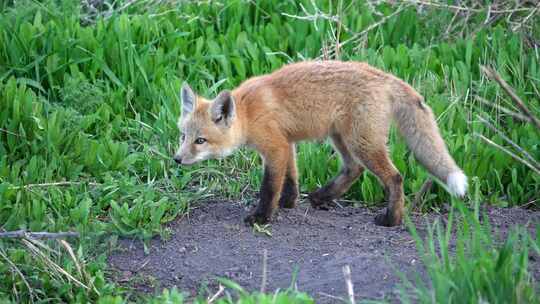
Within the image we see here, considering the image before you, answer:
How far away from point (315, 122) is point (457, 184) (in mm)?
1096

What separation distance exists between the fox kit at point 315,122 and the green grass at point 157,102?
1.35ft

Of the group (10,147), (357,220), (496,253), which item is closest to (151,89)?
(10,147)

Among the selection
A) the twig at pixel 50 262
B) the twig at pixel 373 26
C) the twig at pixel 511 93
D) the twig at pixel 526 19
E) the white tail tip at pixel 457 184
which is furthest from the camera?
the twig at pixel 373 26

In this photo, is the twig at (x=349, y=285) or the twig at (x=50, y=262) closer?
the twig at (x=349, y=285)

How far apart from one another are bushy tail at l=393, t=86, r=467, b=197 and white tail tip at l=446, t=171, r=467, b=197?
10 millimetres

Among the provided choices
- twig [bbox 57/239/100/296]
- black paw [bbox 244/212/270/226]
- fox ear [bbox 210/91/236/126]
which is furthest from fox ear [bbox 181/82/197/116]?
twig [bbox 57/239/100/296]

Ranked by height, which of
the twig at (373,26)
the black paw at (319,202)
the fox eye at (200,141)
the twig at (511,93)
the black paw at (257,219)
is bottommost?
the black paw at (319,202)

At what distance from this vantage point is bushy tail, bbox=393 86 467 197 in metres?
5.76

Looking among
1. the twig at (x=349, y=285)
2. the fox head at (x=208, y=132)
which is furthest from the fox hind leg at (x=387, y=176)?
the twig at (x=349, y=285)

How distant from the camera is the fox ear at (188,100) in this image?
605cm

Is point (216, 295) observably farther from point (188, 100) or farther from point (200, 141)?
point (188, 100)

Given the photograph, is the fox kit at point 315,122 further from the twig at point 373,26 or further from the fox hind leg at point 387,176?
the twig at point 373,26

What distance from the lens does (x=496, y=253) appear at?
4164 mm

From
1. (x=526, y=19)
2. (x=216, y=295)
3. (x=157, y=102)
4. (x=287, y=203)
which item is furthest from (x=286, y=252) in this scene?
(x=526, y=19)
